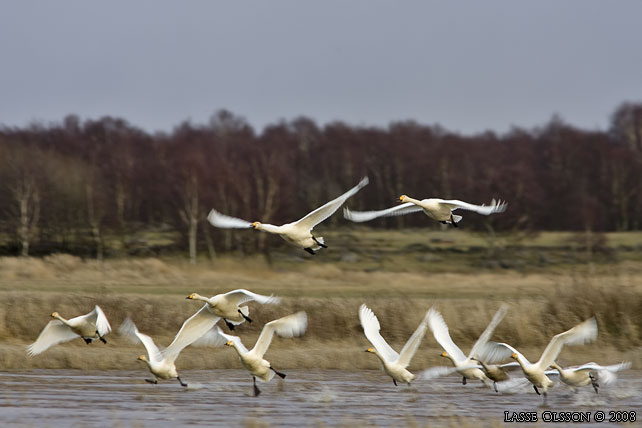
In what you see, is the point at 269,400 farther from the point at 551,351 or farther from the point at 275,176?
A: the point at 275,176

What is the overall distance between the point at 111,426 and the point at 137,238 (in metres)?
40.7

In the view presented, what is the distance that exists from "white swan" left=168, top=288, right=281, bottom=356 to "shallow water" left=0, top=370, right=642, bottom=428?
1.11 m

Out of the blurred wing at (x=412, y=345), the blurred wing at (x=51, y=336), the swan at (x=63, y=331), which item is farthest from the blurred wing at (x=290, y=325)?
the blurred wing at (x=51, y=336)

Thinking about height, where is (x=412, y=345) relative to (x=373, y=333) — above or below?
below

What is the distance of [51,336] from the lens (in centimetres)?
2002

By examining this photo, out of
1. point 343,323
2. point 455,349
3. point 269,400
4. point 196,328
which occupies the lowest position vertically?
point 269,400

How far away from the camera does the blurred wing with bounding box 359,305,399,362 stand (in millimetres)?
18672

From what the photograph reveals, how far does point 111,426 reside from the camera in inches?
629

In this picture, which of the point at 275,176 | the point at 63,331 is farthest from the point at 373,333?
the point at 275,176

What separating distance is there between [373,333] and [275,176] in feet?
143

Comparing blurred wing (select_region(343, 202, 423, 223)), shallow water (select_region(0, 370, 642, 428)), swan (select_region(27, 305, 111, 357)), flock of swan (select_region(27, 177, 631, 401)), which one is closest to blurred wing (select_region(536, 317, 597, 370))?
flock of swan (select_region(27, 177, 631, 401))

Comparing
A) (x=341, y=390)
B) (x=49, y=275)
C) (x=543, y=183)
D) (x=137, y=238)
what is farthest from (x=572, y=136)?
(x=341, y=390)

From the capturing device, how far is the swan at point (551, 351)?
1792 centimetres

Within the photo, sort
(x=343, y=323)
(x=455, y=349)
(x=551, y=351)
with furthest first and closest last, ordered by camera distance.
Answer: (x=343, y=323), (x=455, y=349), (x=551, y=351)
